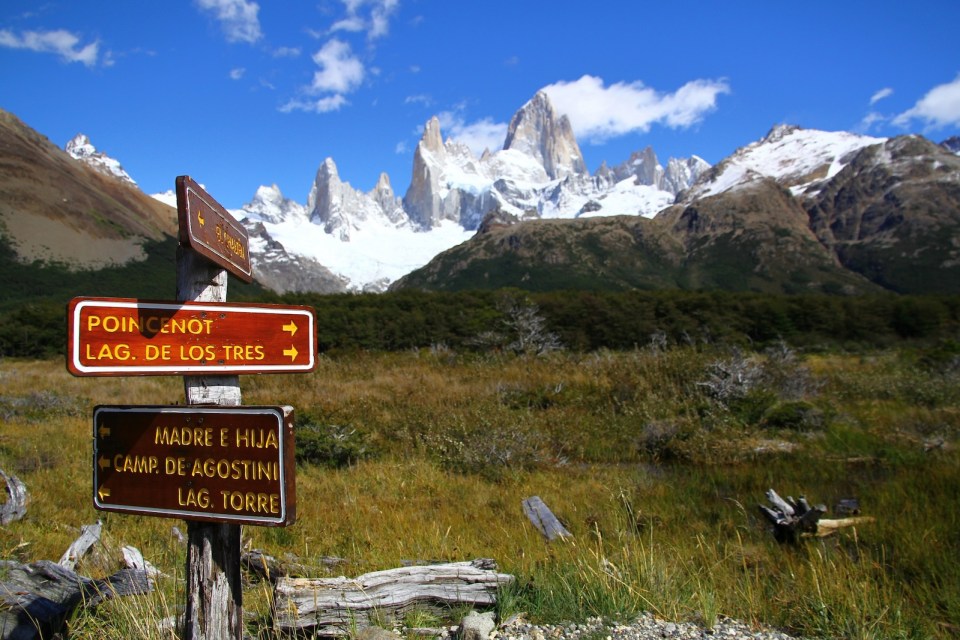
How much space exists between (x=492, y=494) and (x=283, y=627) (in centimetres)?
348

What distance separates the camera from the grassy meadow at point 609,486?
308cm

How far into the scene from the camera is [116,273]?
10981 cm

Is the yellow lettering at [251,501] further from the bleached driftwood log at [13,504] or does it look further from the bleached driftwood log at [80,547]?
the bleached driftwood log at [13,504]

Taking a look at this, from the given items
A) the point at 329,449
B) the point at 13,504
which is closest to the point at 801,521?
the point at 329,449

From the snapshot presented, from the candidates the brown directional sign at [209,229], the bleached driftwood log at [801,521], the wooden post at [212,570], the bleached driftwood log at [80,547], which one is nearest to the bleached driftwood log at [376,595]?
the wooden post at [212,570]

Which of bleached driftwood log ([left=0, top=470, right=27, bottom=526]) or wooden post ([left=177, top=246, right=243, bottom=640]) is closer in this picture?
wooden post ([left=177, top=246, right=243, bottom=640])

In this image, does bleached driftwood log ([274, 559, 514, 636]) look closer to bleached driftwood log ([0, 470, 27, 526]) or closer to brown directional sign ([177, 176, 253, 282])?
brown directional sign ([177, 176, 253, 282])

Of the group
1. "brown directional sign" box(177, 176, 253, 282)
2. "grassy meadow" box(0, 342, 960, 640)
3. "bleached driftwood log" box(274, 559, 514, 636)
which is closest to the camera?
"brown directional sign" box(177, 176, 253, 282)

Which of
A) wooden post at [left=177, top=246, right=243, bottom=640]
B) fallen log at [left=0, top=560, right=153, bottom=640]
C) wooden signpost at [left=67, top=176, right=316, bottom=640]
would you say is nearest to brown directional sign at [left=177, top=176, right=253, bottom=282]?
wooden signpost at [left=67, top=176, right=316, bottom=640]

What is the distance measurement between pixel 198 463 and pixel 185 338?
51cm

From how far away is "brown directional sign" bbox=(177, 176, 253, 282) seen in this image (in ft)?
7.39

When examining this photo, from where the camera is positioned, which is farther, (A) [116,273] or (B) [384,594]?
(A) [116,273]

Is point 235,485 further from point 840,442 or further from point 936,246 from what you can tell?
→ point 936,246

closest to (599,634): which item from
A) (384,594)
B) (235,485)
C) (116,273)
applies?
(384,594)
